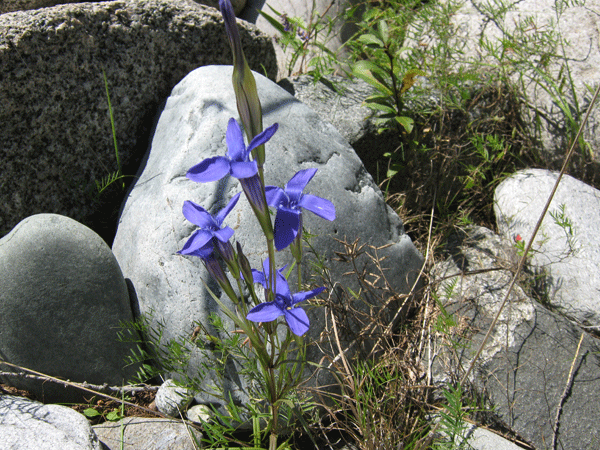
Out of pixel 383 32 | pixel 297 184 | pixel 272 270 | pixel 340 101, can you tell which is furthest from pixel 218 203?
pixel 383 32

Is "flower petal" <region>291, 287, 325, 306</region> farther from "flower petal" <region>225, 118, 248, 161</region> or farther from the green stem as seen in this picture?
"flower petal" <region>225, 118, 248, 161</region>

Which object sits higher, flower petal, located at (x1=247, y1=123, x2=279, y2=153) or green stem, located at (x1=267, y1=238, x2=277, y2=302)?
flower petal, located at (x1=247, y1=123, x2=279, y2=153)

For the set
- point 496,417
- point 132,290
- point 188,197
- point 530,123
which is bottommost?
point 496,417

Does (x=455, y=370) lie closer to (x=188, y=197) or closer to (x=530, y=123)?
(x=188, y=197)

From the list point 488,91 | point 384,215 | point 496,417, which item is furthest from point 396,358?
point 488,91

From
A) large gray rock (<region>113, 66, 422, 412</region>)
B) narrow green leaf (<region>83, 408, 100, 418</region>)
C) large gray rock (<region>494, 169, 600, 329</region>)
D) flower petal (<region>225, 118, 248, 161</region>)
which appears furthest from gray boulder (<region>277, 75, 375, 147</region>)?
narrow green leaf (<region>83, 408, 100, 418</region>)

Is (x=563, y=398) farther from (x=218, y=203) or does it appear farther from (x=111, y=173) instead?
(x=111, y=173)

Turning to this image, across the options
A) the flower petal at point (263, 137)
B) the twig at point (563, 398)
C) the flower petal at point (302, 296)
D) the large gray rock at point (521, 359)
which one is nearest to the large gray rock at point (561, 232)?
the large gray rock at point (521, 359)
